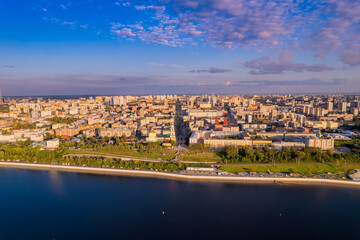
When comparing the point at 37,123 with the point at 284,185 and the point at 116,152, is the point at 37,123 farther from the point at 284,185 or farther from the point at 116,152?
the point at 284,185

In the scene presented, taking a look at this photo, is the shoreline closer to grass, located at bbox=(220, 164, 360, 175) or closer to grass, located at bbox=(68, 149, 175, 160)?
grass, located at bbox=(220, 164, 360, 175)

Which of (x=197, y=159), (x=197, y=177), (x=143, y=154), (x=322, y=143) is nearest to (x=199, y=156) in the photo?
(x=197, y=159)

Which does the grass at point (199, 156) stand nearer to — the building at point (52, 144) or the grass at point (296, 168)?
the grass at point (296, 168)

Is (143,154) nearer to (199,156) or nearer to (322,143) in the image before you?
(199,156)

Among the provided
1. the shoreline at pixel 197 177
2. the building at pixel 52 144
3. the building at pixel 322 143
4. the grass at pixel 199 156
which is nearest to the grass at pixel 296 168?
the shoreline at pixel 197 177

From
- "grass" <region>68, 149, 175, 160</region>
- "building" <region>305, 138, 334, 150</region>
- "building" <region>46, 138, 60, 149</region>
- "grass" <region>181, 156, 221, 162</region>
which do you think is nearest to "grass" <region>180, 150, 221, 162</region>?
"grass" <region>181, 156, 221, 162</region>

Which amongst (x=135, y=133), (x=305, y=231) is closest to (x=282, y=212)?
(x=305, y=231)

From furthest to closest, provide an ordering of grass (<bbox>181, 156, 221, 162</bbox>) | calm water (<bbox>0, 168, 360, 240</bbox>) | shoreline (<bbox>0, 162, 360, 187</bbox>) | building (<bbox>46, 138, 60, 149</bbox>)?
1. building (<bbox>46, 138, 60, 149</bbox>)
2. grass (<bbox>181, 156, 221, 162</bbox>)
3. shoreline (<bbox>0, 162, 360, 187</bbox>)
4. calm water (<bbox>0, 168, 360, 240</bbox>)

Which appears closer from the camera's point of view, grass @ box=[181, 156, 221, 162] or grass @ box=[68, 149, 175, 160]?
grass @ box=[181, 156, 221, 162]
